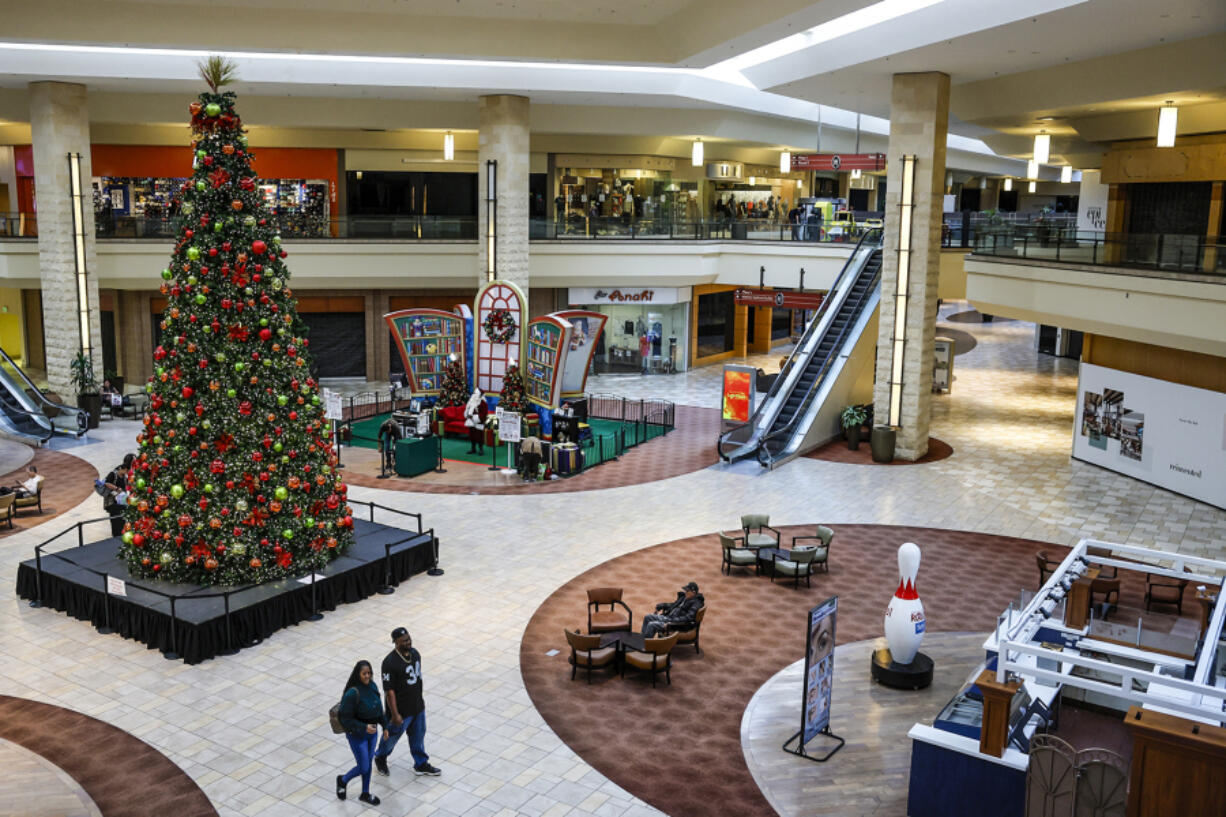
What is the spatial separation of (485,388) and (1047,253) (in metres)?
12.6

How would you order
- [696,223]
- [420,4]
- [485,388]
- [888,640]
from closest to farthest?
[888,640] → [420,4] → [485,388] → [696,223]

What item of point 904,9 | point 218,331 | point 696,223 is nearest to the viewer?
point 218,331

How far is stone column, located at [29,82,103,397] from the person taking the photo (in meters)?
26.6

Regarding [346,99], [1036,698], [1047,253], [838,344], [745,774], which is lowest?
[745,774]

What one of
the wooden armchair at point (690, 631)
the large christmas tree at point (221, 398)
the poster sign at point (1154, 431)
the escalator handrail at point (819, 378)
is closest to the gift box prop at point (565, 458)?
the escalator handrail at point (819, 378)

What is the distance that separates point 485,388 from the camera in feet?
80.8

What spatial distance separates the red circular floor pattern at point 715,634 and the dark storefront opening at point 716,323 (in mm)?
19752

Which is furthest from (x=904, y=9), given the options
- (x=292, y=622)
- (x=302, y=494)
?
(x=292, y=622)

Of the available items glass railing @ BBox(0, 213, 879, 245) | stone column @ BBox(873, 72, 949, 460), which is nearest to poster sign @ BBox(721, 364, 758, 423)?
stone column @ BBox(873, 72, 949, 460)

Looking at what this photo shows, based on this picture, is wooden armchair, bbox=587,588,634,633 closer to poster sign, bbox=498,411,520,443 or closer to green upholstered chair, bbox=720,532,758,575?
green upholstered chair, bbox=720,532,758,575

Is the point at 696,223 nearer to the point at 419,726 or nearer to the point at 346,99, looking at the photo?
the point at 346,99

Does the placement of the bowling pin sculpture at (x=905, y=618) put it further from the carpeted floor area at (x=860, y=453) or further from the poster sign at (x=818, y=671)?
the carpeted floor area at (x=860, y=453)

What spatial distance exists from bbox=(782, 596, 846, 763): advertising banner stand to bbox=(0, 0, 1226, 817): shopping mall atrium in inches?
2.5

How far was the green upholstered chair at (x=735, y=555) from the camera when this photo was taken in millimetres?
15672
